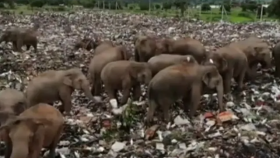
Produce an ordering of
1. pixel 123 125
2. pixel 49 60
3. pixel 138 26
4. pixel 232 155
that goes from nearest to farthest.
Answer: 1. pixel 232 155
2. pixel 123 125
3. pixel 49 60
4. pixel 138 26

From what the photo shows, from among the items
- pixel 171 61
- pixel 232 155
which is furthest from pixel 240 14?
pixel 232 155

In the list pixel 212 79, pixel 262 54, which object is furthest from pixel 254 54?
pixel 212 79

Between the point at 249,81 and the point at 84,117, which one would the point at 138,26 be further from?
the point at 84,117

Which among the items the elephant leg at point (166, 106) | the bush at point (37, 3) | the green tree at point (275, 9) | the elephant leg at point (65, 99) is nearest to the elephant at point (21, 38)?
the elephant leg at point (65, 99)

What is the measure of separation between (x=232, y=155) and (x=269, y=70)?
6.93 meters

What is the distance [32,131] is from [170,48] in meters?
8.15

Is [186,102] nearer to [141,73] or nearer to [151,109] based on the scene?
[151,109]

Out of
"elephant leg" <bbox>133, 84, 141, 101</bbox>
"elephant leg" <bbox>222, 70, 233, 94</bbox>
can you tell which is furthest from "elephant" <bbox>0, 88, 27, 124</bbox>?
"elephant leg" <bbox>222, 70, 233, 94</bbox>

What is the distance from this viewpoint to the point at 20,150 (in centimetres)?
698

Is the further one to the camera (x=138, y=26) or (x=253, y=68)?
(x=138, y=26)

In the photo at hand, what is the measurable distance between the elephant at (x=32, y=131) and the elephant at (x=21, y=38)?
43.5ft

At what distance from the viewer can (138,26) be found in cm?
3253

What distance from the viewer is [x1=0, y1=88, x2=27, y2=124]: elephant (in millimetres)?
8852

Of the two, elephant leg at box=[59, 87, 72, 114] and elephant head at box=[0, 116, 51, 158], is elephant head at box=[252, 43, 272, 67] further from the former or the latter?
elephant head at box=[0, 116, 51, 158]
